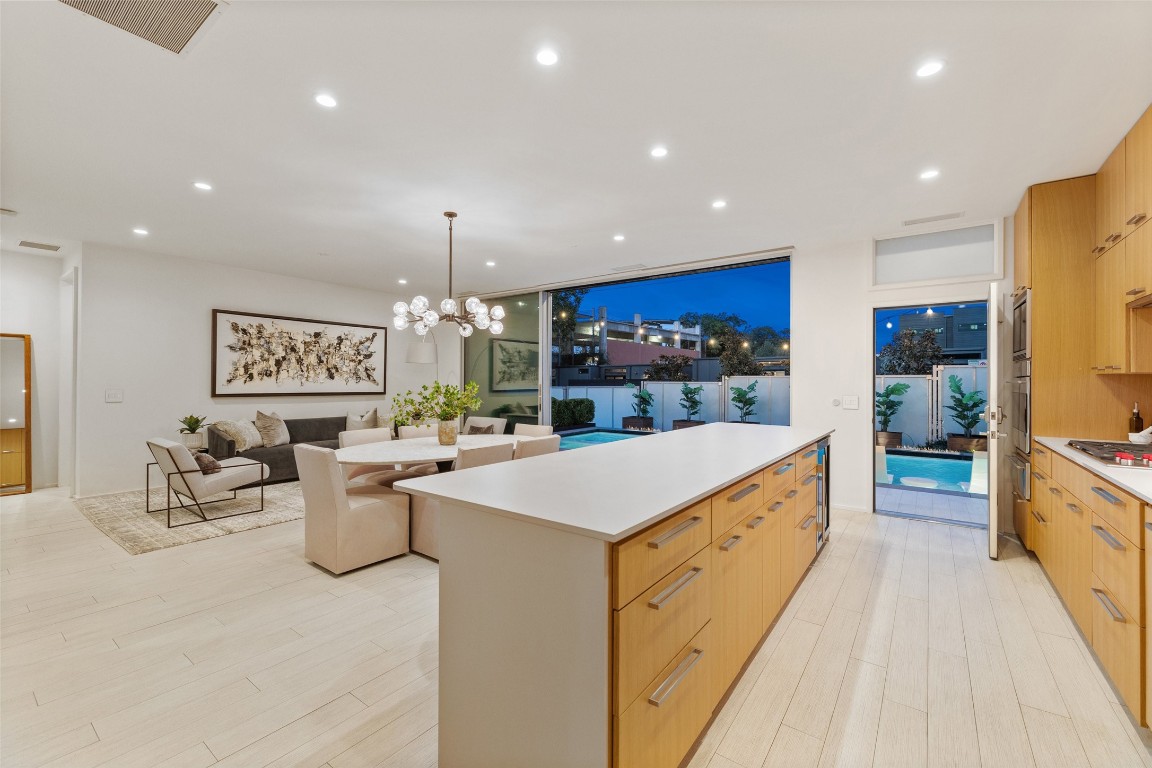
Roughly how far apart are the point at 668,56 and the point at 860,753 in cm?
277

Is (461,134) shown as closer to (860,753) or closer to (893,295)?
(860,753)

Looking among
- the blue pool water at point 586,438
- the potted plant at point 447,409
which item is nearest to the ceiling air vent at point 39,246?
the potted plant at point 447,409

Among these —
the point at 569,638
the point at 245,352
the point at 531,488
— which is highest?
the point at 245,352

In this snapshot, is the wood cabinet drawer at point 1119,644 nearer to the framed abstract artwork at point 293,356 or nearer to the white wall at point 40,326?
the framed abstract artwork at point 293,356

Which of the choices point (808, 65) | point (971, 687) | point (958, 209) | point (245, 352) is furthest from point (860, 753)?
point (245, 352)

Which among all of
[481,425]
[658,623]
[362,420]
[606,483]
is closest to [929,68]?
[606,483]

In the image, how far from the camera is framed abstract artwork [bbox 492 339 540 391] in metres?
7.59

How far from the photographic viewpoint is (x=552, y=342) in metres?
7.41

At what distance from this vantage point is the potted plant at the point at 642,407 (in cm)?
668

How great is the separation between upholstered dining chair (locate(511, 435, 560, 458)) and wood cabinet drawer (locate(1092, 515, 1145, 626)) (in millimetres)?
2975

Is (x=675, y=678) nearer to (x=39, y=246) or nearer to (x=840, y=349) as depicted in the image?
(x=840, y=349)

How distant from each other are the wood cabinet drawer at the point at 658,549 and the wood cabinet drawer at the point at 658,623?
29 mm

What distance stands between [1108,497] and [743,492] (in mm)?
1565

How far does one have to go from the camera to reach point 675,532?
1453 mm
